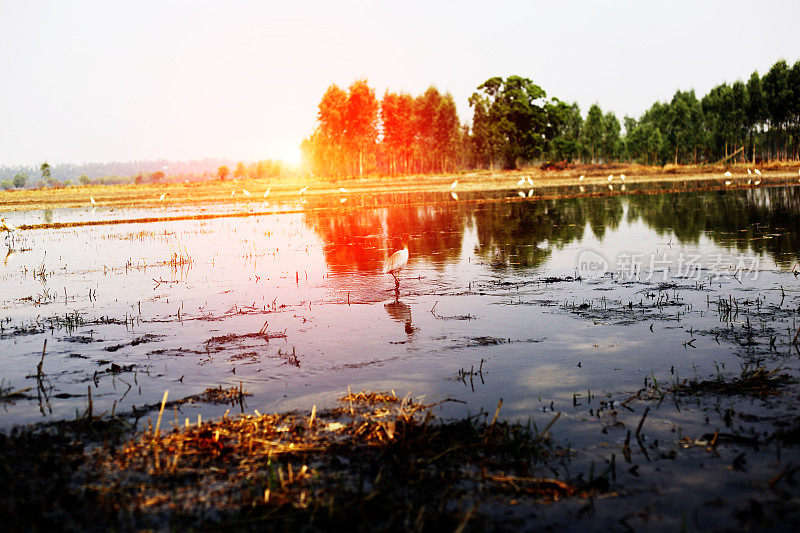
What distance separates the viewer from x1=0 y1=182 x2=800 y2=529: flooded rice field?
19.0 feet

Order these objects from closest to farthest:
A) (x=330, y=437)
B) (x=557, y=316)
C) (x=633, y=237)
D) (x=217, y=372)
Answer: (x=330, y=437) < (x=217, y=372) < (x=557, y=316) < (x=633, y=237)

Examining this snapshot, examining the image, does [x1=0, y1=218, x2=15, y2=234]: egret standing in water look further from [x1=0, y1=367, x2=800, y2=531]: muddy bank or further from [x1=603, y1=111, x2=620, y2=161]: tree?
[x1=603, y1=111, x2=620, y2=161]: tree

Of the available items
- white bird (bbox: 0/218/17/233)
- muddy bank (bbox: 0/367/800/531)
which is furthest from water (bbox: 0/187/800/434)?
white bird (bbox: 0/218/17/233)

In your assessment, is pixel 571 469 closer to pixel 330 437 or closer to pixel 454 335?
pixel 330 437

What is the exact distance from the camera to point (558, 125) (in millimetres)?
102000

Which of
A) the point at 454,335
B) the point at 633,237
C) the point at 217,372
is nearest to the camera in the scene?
the point at 217,372

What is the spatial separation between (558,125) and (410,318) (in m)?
97.5

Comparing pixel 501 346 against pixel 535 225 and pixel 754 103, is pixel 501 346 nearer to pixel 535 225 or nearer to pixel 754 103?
pixel 535 225

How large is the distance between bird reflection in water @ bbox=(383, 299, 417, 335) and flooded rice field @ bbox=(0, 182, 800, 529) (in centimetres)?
6

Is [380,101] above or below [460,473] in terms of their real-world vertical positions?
above

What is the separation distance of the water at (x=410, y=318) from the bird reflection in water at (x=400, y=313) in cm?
6

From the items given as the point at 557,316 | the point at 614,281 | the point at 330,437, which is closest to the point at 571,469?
the point at 330,437

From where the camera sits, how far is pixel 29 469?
228 inches

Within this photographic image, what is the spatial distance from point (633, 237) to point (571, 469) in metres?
18.0
